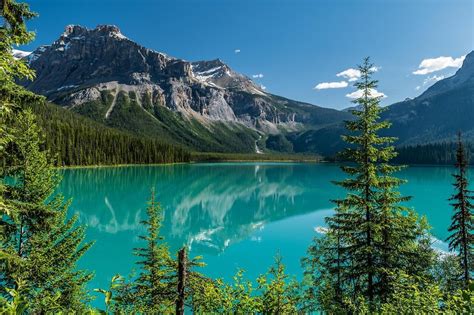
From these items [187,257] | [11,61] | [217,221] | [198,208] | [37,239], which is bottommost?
[217,221]

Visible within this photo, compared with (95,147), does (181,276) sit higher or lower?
lower

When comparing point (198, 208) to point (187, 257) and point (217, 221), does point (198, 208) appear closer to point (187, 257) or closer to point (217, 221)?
point (217, 221)

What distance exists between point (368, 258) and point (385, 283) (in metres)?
1.22

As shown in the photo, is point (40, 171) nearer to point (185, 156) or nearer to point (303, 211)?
point (303, 211)

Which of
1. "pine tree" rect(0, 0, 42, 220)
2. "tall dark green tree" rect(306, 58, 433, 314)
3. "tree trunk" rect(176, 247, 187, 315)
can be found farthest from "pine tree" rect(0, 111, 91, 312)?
"tall dark green tree" rect(306, 58, 433, 314)

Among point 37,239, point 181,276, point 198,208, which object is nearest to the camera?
point 181,276

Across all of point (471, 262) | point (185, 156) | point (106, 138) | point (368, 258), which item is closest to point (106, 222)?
point (368, 258)

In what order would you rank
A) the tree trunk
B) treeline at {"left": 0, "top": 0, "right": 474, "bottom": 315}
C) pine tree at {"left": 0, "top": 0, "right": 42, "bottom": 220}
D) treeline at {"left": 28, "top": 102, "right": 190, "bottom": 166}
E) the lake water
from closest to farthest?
1. the tree trunk
2. pine tree at {"left": 0, "top": 0, "right": 42, "bottom": 220}
3. treeline at {"left": 0, "top": 0, "right": 474, "bottom": 315}
4. the lake water
5. treeline at {"left": 28, "top": 102, "right": 190, "bottom": 166}

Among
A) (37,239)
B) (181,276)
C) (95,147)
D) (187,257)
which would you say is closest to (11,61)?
(181,276)

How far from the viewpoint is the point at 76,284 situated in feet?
44.1

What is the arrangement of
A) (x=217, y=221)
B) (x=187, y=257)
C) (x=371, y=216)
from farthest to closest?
(x=217, y=221), (x=371, y=216), (x=187, y=257)

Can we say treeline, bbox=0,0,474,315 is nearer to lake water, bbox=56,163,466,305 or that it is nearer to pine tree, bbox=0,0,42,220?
pine tree, bbox=0,0,42,220

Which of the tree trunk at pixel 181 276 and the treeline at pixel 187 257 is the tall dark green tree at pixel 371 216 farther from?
the tree trunk at pixel 181 276

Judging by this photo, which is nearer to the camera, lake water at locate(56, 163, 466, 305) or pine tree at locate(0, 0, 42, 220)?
pine tree at locate(0, 0, 42, 220)
